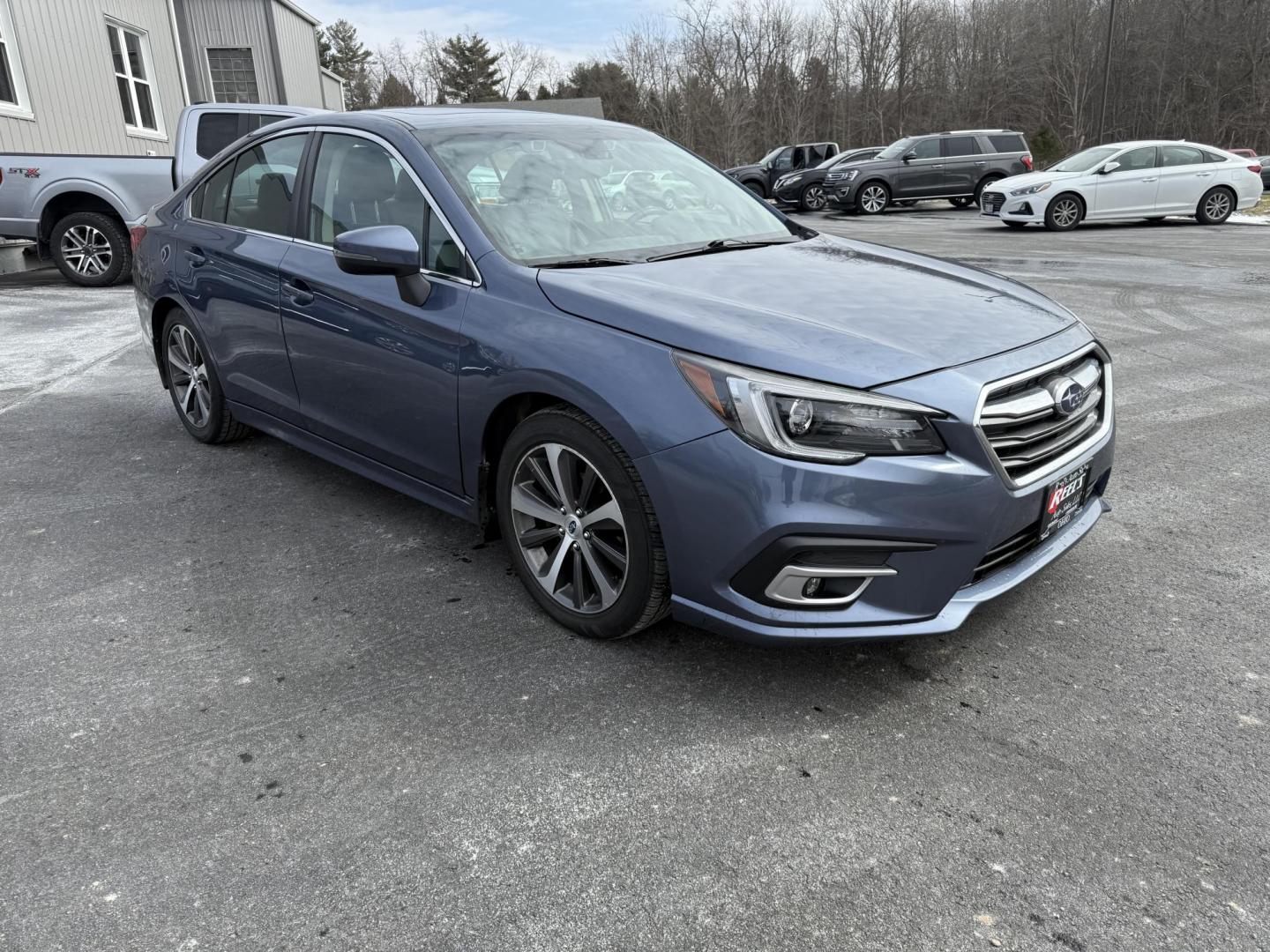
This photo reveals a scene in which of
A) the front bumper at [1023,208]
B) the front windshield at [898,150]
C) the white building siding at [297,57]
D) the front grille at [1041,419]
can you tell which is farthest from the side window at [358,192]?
the white building siding at [297,57]

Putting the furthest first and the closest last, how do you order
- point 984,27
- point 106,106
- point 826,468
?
point 984,27
point 106,106
point 826,468

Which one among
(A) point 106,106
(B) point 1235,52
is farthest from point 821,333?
(B) point 1235,52

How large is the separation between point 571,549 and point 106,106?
17.1 meters

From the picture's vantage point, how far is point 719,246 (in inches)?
145

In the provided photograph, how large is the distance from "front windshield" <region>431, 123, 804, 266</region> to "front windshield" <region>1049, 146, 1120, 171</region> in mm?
15575

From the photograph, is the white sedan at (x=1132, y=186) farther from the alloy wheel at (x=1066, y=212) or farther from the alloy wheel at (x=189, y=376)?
the alloy wheel at (x=189, y=376)

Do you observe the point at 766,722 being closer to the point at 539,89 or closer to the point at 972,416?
the point at 972,416

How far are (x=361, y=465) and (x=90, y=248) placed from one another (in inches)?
379

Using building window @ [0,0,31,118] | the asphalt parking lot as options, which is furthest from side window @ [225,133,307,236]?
building window @ [0,0,31,118]

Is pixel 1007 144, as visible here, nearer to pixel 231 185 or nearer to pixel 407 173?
pixel 231 185

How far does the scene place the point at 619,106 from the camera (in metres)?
65.6

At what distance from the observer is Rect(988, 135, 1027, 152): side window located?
2294cm

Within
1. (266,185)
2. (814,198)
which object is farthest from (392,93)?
A: (266,185)

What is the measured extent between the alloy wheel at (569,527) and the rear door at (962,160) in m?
22.3
